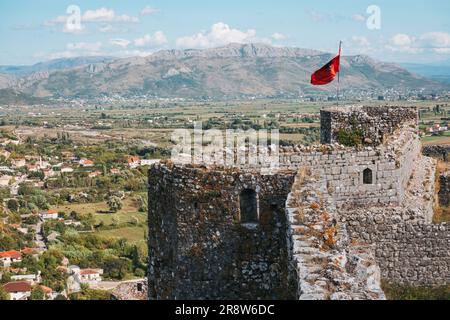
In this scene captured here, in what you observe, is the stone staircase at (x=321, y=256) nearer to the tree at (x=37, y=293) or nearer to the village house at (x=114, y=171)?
the tree at (x=37, y=293)

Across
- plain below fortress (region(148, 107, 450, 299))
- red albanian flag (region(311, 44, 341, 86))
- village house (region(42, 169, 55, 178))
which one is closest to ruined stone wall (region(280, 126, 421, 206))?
plain below fortress (region(148, 107, 450, 299))

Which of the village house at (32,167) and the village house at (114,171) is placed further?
the village house at (32,167)

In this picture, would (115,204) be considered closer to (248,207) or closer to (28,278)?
(28,278)

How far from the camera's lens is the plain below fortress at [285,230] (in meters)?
7.83

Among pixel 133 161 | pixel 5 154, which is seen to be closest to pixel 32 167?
pixel 5 154

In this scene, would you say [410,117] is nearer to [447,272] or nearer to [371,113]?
[371,113]

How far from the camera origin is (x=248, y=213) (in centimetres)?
958

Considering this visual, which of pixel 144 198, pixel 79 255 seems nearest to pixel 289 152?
pixel 79 255

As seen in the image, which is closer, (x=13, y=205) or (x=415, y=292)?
(x=415, y=292)

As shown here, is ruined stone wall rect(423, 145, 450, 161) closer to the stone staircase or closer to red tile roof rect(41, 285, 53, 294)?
the stone staircase

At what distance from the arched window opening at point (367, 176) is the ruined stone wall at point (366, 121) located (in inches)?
197

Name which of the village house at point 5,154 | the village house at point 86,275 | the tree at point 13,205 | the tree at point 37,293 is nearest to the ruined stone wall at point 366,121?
the tree at point 37,293

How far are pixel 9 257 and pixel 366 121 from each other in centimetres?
6612

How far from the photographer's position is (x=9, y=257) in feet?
248
